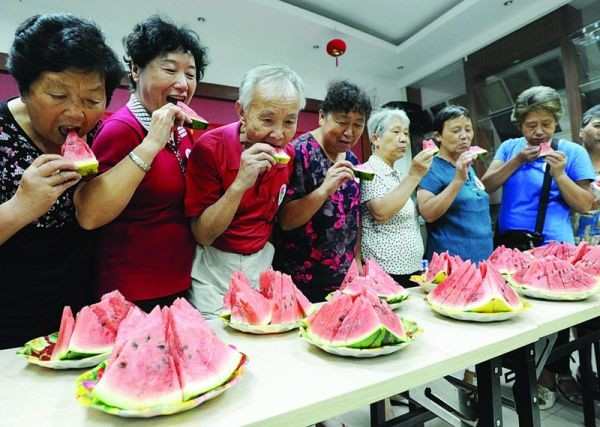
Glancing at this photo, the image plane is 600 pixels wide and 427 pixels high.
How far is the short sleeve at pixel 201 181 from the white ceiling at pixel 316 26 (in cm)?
291

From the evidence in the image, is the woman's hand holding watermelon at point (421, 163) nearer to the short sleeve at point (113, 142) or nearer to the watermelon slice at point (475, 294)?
the watermelon slice at point (475, 294)

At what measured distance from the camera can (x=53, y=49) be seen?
1.20 meters

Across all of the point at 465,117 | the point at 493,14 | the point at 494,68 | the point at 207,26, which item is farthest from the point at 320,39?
the point at 465,117

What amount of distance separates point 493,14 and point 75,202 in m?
5.27

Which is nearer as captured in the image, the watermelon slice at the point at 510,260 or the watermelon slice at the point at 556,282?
the watermelon slice at the point at 556,282

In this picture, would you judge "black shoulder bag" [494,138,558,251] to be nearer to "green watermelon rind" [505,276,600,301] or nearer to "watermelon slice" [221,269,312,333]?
"green watermelon rind" [505,276,600,301]

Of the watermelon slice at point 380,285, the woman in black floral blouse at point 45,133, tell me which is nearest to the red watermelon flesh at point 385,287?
the watermelon slice at point 380,285

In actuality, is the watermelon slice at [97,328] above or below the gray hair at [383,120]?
below

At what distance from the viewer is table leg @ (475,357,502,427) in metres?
1.23

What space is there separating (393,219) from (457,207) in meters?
0.54

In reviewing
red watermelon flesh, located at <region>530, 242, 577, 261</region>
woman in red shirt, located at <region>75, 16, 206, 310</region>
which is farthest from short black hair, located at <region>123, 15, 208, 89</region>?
red watermelon flesh, located at <region>530, 242, 577, 261</region>

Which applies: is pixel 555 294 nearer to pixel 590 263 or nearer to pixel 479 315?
pixel 590 263

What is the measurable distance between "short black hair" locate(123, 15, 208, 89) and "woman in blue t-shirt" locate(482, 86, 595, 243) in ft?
7.31

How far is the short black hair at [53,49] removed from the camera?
120 centimetres
